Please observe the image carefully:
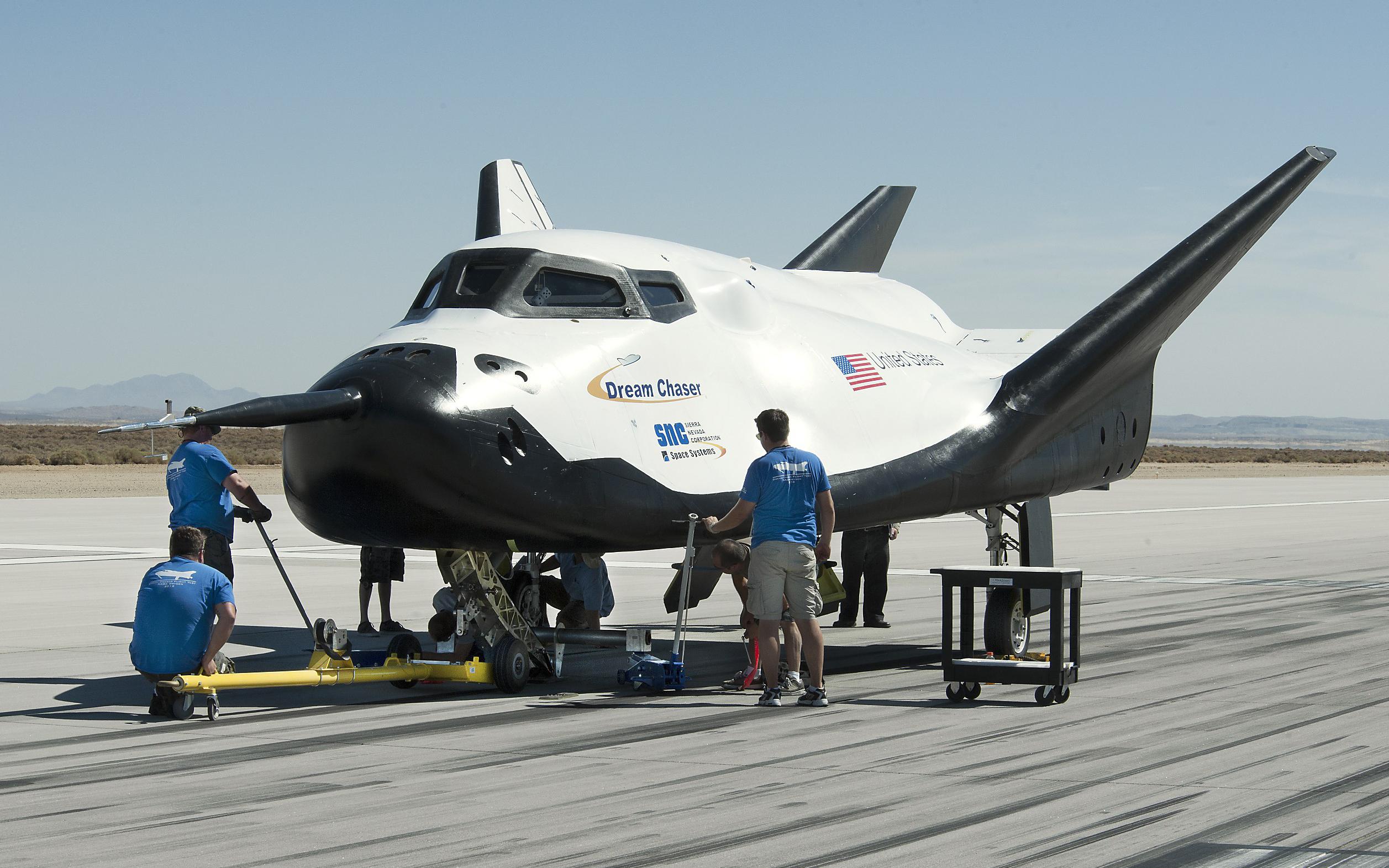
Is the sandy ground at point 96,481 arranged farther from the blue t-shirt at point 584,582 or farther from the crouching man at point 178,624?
the crouching man at point 178,624

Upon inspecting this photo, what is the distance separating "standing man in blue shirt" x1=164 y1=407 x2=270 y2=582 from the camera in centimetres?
1184

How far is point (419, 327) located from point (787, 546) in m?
3.28

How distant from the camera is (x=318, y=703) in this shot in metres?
11.2

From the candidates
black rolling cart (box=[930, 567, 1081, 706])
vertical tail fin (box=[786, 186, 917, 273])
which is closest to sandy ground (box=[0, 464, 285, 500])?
vertical tail fin (box=[786, 186, 917, 273])

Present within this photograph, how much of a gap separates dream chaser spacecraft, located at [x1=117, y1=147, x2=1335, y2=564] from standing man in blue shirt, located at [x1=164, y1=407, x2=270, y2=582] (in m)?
0.90

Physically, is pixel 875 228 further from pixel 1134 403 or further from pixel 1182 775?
pixel 1182 775

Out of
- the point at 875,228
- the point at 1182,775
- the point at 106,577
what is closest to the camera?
the point at 1182,775

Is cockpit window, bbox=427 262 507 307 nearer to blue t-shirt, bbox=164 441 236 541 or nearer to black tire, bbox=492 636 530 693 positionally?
blue t-shirt, bbox=164 441 236 541

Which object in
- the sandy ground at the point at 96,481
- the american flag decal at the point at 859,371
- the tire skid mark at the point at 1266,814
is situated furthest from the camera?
the sandy ground at the point at 96,481

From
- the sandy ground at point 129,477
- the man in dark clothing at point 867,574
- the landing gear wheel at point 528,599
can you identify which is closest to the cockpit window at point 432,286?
the landing gear wheel at point 528,599

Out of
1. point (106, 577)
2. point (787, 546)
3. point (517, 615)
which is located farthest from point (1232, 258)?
point (106, 577)

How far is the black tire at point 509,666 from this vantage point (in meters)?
11.5

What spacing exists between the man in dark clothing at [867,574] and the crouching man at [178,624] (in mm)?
8449

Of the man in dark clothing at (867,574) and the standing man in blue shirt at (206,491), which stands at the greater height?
the standing man in blue shirt at (206,491)
